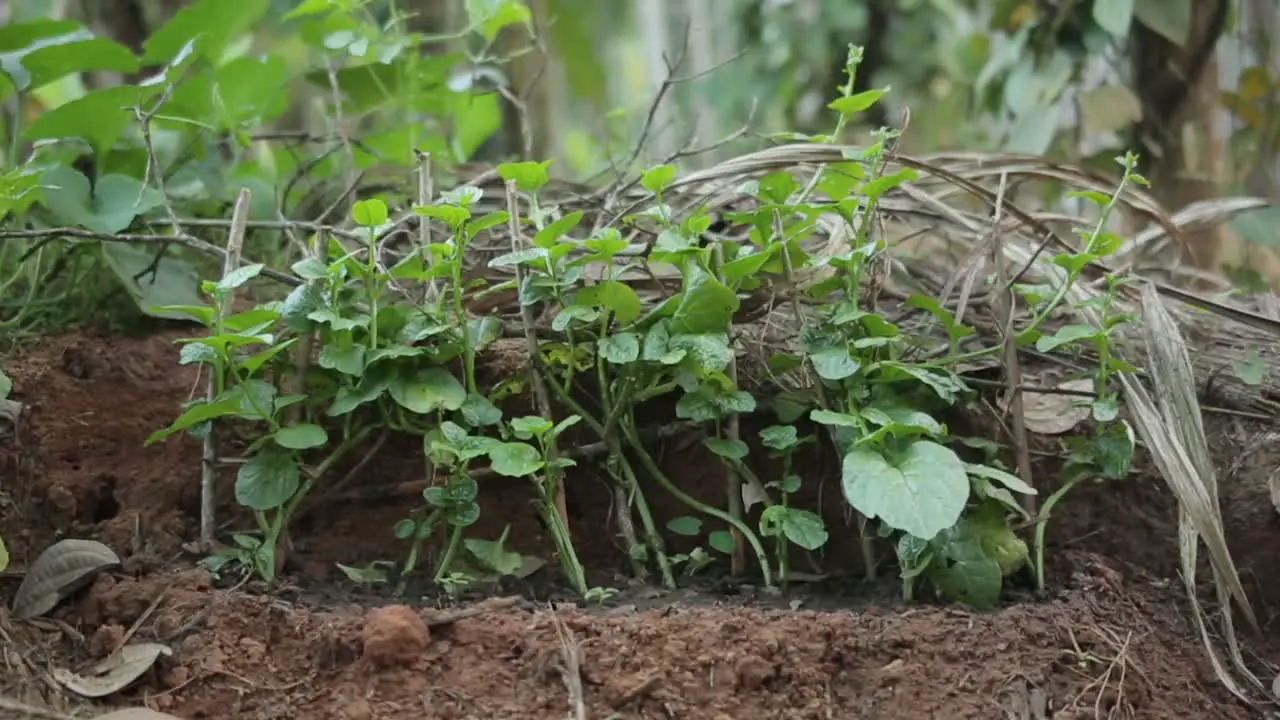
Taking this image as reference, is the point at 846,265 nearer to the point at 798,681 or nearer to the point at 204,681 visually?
the point at 798,681

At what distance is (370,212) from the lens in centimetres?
112

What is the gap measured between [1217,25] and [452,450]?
6.50 ft

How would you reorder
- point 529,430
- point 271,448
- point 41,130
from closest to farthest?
point 529,430 → point 271,448 → point 41,130

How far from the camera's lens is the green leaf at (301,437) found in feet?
3.61

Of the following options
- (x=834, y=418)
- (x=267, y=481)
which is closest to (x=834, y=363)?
(x=834, y=418)

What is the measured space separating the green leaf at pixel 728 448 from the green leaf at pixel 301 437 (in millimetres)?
429

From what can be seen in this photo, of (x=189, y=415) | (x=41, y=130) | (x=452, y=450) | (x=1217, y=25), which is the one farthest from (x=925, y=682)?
(x=1217, y=25)

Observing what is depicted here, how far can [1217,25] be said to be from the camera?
2.19 meters

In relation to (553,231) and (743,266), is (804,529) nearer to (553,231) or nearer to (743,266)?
(743,266)

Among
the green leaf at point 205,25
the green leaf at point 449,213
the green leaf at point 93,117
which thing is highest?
the green leaf at point 205,25

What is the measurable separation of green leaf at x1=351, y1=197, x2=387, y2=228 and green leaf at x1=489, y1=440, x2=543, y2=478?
285mm

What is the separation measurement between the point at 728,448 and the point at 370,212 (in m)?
0.47

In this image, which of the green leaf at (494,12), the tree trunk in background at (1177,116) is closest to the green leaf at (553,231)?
the green leaf at (494,12)

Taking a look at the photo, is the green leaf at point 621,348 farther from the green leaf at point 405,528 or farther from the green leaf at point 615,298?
the green leaf at point 405,528
